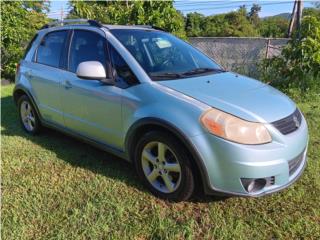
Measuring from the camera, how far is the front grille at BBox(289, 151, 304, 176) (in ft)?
10.1

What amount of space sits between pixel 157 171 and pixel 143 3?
5.95 metres

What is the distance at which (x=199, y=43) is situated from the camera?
10.8 metres

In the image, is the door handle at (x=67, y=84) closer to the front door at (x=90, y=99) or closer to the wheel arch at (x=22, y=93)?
the front door at (x=90, y=99)

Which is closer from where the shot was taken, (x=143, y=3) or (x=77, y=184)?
(x=77, y=184)

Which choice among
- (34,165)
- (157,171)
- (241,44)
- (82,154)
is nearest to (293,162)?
(157,171)

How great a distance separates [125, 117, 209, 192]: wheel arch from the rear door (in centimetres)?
142

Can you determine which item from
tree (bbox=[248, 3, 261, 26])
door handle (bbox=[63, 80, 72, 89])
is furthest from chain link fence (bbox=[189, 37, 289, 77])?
tree (bbox=[248, 3, 261, 26])

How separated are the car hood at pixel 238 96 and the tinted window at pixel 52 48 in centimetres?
180

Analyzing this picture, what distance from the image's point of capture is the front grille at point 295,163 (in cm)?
308

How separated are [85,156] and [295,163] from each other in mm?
2521

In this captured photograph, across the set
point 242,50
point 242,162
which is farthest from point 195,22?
point 242,162

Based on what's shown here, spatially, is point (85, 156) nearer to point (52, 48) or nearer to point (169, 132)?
point (52, 48)

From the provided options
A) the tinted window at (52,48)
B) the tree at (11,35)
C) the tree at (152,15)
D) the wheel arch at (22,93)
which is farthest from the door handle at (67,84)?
the tree at (11,35)

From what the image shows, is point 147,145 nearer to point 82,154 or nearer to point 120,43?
point 120,43
